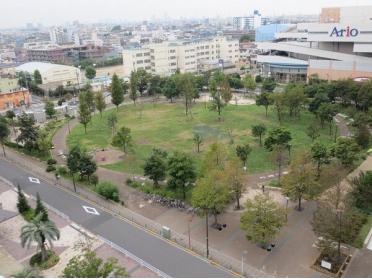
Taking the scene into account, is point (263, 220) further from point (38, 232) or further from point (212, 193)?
point (38, 232)

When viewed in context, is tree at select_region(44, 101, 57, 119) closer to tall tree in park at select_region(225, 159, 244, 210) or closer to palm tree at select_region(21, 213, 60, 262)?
palm tree at select_region(21, 213, 60, 262)

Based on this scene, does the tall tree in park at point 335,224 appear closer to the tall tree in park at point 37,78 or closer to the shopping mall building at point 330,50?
the shopping mall building at point 330,50

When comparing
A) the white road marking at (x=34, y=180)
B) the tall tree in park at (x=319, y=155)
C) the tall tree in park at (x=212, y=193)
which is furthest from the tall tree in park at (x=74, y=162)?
the tall tree in park at (x=319, y=155)

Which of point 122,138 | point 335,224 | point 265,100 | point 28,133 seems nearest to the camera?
point 335,224


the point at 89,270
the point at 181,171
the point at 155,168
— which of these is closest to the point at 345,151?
the point at 181,171

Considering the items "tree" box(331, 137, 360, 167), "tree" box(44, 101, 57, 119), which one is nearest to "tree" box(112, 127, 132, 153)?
"tree" box(331, 137, 360, 167)

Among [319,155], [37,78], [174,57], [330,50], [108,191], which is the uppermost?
[330,50]
